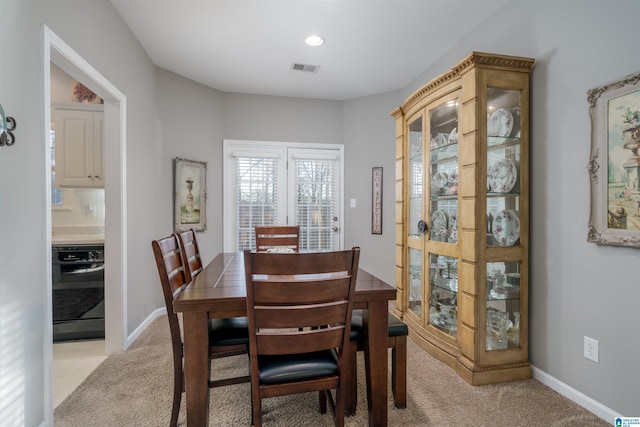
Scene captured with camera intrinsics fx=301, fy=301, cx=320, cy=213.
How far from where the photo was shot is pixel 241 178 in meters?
4.24

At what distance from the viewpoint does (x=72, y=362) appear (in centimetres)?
238

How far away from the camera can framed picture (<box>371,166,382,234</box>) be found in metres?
4.16

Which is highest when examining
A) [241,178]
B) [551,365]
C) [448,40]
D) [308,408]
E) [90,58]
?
[448,40]

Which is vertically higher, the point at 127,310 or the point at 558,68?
the point at 558,68

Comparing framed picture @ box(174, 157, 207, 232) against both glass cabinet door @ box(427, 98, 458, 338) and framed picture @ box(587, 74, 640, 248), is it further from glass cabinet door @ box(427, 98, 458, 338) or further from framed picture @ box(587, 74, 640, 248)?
framed picture @ box(587, 74, 640, 248)

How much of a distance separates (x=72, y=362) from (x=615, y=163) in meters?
3.91

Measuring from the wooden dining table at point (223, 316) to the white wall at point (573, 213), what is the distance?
4.10 ft

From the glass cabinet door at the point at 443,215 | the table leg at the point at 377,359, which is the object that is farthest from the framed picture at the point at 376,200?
the table leg at the point at 377,359

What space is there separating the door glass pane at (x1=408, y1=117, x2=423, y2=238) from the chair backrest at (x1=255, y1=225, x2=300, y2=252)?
46.2 inches

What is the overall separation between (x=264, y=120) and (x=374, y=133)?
1.57 m

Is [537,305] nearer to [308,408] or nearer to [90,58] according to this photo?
[308,408]

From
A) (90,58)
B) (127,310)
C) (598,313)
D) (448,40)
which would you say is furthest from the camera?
(448,40)

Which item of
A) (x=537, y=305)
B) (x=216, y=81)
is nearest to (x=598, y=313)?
(x=537, y=305)

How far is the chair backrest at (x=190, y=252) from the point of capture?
190 centimetres
